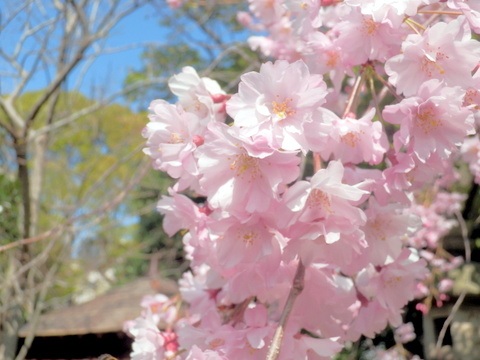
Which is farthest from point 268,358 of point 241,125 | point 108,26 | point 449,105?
point 108,26

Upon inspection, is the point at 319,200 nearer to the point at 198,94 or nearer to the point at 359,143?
the point at 359,143

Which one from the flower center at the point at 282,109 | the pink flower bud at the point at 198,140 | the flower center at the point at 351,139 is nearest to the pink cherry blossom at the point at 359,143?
the flower center at the point at 351,139

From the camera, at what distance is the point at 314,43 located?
1026 mm

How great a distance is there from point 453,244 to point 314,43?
11.0ft

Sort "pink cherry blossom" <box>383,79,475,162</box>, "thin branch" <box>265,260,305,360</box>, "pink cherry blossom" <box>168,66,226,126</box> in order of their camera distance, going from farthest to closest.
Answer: "pink cherry blossom" <box>168,66,226,126</box> → "pink cherry blossom" <box>383,79,475,162</box> → "thin branch" <box>265,260,305,360</box>

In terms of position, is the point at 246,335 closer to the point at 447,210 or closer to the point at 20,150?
the point at 20,150

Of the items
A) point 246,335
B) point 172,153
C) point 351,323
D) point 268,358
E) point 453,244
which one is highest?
point 172,153

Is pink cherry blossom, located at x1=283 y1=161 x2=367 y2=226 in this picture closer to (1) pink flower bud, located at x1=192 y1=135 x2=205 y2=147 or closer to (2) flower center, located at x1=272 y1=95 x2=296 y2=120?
(2) flower center, located at x1=272 y1=95 x2=296 y2=120

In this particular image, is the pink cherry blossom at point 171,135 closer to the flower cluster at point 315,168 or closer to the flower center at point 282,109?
the flower cluster at point 315,168

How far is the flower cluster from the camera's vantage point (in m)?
0.75

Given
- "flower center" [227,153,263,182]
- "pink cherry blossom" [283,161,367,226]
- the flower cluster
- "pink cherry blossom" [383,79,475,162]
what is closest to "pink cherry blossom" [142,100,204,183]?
the flower cluster

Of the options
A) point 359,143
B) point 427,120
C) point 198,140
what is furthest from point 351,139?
point 198,140

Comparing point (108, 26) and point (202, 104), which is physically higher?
point (202, 104)

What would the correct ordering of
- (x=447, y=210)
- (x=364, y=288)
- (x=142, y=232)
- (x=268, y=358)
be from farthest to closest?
(x=142, y=232), (x=447, y=210), (x=364, y=288), (x=268, y=358)
